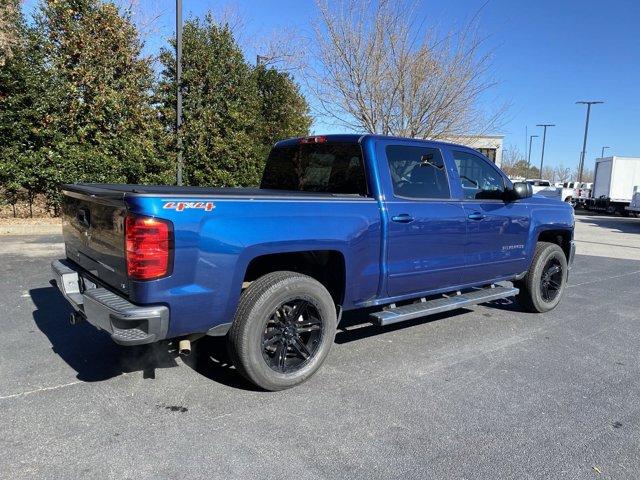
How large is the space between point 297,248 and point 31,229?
9829 millimetres

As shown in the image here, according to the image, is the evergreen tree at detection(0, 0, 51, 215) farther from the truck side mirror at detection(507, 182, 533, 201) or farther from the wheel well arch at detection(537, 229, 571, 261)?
the wheel well arch at detection(537, 229, 571, 261)

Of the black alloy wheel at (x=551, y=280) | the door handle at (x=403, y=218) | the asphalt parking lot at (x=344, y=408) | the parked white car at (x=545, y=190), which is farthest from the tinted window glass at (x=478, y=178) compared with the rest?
the parked white car at (x=545, y=190)

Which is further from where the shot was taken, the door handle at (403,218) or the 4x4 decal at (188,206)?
the door handle at (403,218)

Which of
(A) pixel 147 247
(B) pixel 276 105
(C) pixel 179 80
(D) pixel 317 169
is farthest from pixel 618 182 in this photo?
(A) pixel 147 247

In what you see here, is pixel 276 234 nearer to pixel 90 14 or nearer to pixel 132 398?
pixel 132 398

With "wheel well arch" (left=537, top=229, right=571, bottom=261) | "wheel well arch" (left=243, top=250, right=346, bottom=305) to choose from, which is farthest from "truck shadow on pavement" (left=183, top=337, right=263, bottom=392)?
"wheel well arch" (left=537, top=229, right=571, bottom=261)

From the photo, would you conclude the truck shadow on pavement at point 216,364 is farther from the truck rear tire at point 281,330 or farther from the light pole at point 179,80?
the light pole at point 179,80

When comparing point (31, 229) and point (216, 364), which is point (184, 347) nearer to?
point (216, 364)

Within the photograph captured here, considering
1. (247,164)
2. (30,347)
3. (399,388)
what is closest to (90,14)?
(247,164)

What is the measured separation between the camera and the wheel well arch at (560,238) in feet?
21.1

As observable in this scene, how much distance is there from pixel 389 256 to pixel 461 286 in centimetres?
128

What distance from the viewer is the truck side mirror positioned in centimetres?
530

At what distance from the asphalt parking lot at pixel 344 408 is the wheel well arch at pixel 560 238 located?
53.9 inches

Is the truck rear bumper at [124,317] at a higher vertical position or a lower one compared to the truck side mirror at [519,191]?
lower
